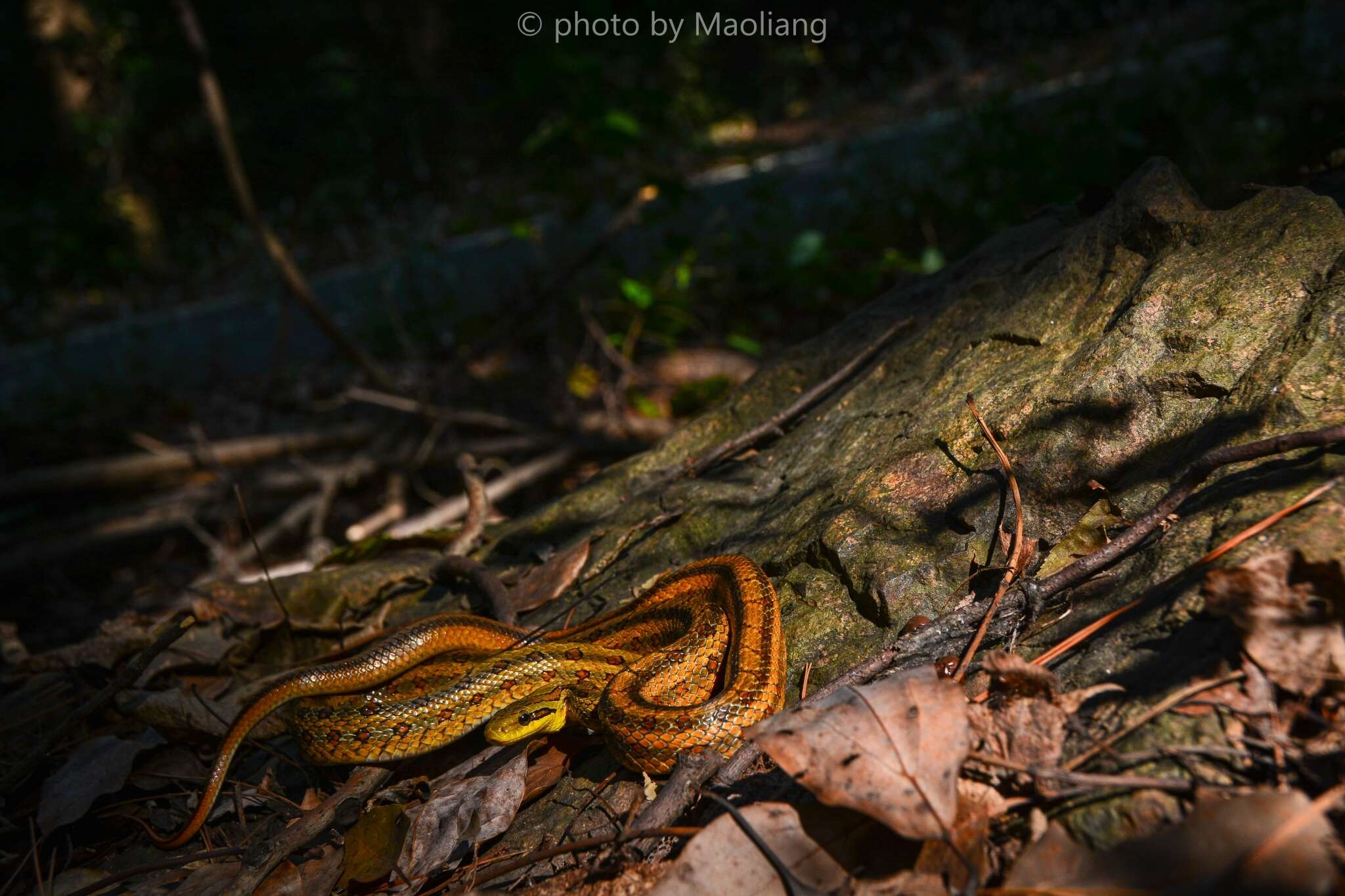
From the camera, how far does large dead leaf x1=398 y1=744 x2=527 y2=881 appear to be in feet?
8.48

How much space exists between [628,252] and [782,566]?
8103 mm

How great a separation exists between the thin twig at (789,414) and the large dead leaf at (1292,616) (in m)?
2.18

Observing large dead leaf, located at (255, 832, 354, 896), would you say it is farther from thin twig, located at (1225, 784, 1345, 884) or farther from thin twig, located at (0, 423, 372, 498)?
thin twig, located at (0, 423, 372, 498)

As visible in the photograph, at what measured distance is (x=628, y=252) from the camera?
422 inches

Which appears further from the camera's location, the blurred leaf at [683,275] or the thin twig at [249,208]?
the blurred leaf at [683,275]

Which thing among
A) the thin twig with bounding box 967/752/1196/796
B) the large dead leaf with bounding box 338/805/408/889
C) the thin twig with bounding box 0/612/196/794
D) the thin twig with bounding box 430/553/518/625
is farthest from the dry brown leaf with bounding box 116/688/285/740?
the thin twig with bounding box 967/752/1196/796

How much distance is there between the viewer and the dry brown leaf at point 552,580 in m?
3.79

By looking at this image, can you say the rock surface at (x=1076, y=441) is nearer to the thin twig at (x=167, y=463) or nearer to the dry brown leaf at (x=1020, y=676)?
the dry brown leaf at (x=1020, y=676)

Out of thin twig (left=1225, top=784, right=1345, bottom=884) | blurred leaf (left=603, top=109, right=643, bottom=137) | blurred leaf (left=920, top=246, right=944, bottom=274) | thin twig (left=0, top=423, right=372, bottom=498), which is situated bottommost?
thin twig (left=0, top=423, right=372, bottom=498)

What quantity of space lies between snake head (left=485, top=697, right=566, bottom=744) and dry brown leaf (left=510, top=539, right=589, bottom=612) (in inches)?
29.2

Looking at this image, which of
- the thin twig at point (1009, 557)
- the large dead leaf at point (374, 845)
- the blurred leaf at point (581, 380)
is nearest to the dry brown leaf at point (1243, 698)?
the thin twig at point (1009, 557)

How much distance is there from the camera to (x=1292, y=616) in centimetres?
186

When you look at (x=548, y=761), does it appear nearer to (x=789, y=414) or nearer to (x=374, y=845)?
(x=374, y=845)

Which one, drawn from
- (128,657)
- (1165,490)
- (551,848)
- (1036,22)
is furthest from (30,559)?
(1036,22)
